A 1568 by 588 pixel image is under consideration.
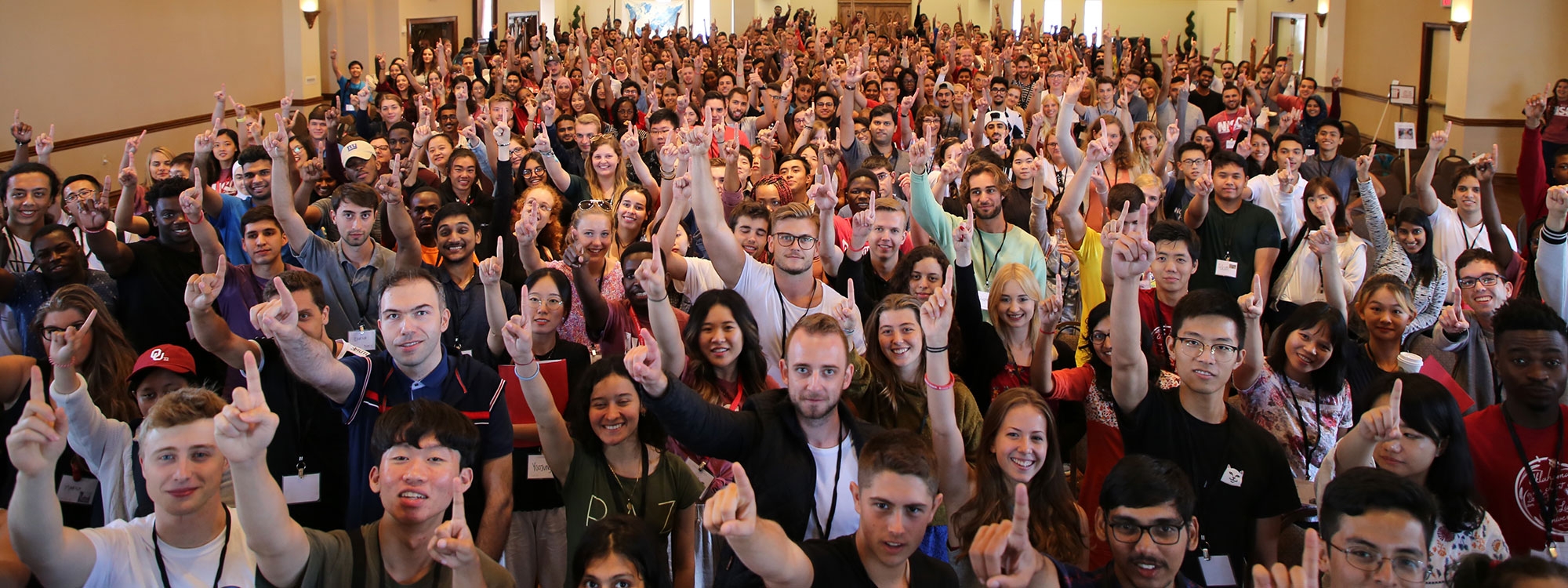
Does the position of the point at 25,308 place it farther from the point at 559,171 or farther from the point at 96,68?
the point at 96,68

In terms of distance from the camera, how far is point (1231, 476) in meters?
2.82

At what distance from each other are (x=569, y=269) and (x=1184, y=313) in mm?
2248

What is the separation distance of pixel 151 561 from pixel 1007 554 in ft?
5.82

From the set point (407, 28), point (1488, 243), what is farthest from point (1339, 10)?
point (407, 28)

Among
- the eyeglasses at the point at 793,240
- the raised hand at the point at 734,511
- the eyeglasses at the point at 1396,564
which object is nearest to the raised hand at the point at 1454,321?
the eyeglasses at the point at 1396,564

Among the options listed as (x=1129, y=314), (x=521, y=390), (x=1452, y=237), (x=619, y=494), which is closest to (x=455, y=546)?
(x=619, y=494)

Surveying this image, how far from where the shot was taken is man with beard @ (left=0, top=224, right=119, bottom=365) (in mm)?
4082

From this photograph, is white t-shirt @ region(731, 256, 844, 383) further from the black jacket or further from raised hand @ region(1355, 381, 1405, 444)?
raised hand @ region(1355, 381, 1405, 444)

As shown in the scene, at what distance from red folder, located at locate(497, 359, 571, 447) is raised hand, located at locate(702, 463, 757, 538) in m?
1.47

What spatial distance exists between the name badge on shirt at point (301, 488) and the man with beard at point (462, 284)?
879 mm

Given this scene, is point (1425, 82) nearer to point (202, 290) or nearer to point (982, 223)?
point (982, 223)

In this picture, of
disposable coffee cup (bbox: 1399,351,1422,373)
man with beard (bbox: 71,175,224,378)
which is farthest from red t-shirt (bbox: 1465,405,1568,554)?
man with beard (bbox: 71,175,224,378)

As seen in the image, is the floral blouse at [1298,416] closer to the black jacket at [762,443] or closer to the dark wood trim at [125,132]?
the black jacket at [762,443]

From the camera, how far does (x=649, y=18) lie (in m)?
26.5
